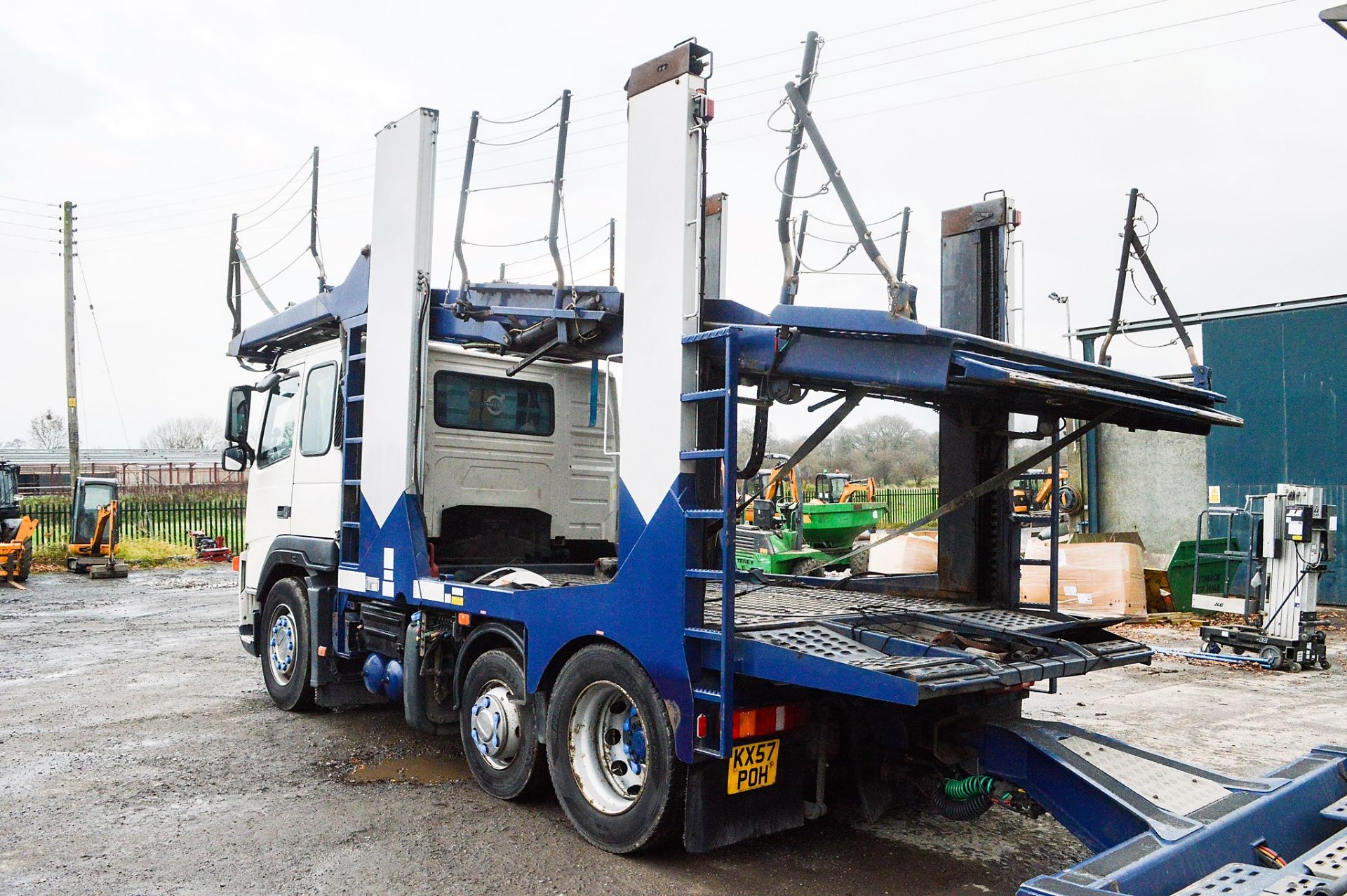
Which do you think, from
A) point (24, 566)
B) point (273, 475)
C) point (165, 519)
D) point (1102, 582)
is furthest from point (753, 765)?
point (165, 519)

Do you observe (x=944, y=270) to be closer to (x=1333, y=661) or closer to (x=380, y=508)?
(x=380, y=508)

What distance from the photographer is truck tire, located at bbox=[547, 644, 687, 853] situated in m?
4.61

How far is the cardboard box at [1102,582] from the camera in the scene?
1426cm

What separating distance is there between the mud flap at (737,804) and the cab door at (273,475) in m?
4.83

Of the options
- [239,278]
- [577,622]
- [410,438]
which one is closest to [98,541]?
[239,278]

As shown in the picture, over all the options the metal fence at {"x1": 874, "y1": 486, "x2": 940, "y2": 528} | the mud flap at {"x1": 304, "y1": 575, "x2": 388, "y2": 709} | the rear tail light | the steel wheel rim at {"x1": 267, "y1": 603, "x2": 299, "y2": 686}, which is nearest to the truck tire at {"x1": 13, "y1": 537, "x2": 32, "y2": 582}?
the steel wheel rim at {"x1": 267, "y1": 603, "x2": 299, "y2": 686}

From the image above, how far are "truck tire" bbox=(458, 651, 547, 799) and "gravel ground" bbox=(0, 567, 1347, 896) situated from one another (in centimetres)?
16

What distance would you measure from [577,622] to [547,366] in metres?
3.01

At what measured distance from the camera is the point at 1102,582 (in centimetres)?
1437

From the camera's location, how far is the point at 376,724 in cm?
790

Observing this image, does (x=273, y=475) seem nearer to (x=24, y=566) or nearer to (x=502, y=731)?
(x=502, y=731)

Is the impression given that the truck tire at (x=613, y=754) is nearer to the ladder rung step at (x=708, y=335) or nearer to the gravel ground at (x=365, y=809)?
the gravel ground at (x=365, y=809)

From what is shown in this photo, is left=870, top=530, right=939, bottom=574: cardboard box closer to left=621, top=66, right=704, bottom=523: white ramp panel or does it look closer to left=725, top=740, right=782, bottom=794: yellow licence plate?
left=725, top=740, right=782, bottom=794: yellow licence plate

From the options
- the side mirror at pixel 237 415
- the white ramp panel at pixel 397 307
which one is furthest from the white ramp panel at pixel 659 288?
the side mirror at pixel 237 415
